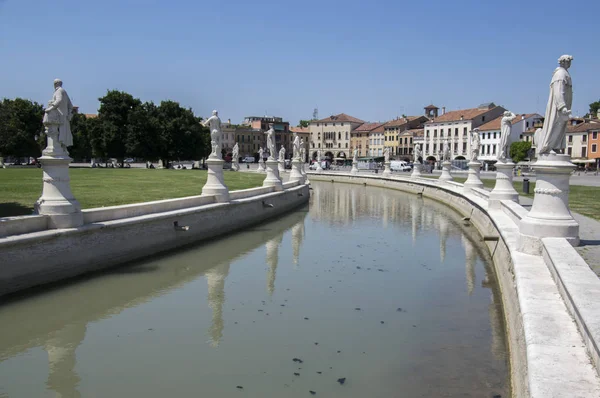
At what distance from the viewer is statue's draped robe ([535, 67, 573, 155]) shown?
816 cm

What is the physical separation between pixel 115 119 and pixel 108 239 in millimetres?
47837

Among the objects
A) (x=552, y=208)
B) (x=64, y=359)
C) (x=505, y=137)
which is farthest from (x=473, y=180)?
(x=64, y=359)

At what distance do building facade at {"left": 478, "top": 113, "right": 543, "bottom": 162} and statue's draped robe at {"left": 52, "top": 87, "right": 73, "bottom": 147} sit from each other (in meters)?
77.8

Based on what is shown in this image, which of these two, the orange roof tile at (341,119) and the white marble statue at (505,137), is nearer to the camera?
the white marble statue at (505,137)

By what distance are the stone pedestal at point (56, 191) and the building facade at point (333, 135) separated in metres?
105

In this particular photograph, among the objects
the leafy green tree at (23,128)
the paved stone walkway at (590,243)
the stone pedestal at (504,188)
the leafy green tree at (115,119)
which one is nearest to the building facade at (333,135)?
the leafy green tree at (115,119)

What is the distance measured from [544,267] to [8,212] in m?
12.7

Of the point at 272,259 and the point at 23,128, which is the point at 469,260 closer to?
the point at 272,259

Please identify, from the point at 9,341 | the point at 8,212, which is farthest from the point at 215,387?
the point at 8,212

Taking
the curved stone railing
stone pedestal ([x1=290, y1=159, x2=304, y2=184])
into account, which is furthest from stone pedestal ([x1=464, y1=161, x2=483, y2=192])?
the curved stone railing

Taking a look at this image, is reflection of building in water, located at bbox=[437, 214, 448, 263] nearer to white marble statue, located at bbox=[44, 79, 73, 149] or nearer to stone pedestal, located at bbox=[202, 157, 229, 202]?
stone pedestal, located at bbox=[202, 157, 229, 202]

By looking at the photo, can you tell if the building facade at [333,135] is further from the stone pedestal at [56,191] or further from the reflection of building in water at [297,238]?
the stone pedestal at [56,191]

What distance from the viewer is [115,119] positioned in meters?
55.3

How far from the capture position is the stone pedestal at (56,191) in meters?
10.4
